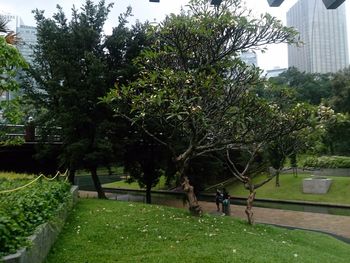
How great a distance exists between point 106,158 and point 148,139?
3.60 meters

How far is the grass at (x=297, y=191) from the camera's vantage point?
26484 millimetres

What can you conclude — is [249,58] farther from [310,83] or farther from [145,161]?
[310,83]

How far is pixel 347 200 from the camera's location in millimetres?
25578

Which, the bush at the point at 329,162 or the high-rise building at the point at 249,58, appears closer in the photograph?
the high-rise building at the point at 249,58

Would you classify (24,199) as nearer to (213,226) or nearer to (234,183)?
(213,226)

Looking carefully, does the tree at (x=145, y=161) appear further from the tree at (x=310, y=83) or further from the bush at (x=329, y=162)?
the tree at (x=310, y=83)

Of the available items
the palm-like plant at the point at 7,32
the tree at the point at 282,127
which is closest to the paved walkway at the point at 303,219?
the tree at the point at 282,127

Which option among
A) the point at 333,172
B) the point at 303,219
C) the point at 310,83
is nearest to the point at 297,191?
the point at 333,172

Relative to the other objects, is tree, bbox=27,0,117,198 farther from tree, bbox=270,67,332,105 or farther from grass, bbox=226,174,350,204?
tree, bbox=270,67,332,105

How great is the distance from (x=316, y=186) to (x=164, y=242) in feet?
74.4

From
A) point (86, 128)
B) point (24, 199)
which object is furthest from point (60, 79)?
point (24, 199)

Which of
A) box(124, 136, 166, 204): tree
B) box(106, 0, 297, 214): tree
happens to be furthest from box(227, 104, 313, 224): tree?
box(124, 136, 166, 204): tree

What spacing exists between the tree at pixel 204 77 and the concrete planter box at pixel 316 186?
18.6 meters

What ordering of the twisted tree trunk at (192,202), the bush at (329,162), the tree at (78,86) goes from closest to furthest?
the twisted tree trunk at (192,202) → the tree at (78,86) → the bush at (329,162)
